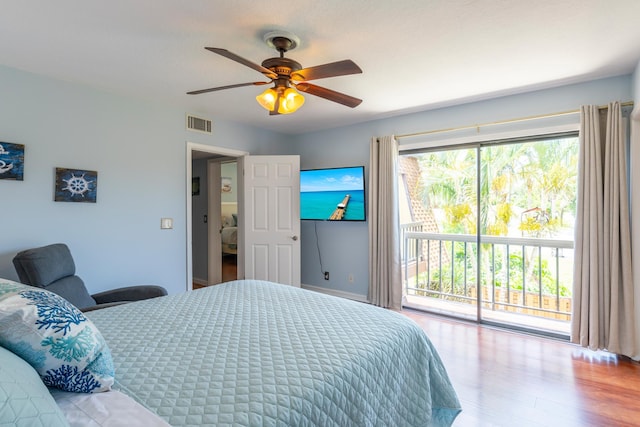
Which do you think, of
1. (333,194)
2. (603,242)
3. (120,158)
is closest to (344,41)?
(333,194)

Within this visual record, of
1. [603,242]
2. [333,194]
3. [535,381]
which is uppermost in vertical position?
[333,194]

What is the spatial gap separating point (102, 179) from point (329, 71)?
7.92ft

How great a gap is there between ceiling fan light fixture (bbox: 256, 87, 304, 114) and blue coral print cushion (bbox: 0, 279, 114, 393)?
1623 mm

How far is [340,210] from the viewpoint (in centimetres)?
425

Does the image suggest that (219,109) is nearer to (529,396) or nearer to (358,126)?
(358,126)

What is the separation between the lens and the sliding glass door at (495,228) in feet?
11.8

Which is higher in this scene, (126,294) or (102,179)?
(102,179)

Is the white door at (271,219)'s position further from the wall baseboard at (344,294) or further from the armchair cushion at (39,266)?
the armchair cushion at (39,266)

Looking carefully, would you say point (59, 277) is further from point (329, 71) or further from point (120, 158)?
point (329, 71)

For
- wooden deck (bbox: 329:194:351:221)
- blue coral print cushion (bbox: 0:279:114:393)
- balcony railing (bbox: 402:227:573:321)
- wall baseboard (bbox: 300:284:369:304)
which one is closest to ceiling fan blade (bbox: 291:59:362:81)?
blue coral print cushion (bbox: 0:279:114:393)

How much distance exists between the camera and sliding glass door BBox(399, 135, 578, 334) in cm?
359

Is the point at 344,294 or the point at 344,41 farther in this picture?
the point at 344,294

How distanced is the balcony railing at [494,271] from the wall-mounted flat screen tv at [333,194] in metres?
0.87

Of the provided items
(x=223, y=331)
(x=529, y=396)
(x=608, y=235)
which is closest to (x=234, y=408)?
(x=223, y=331)
